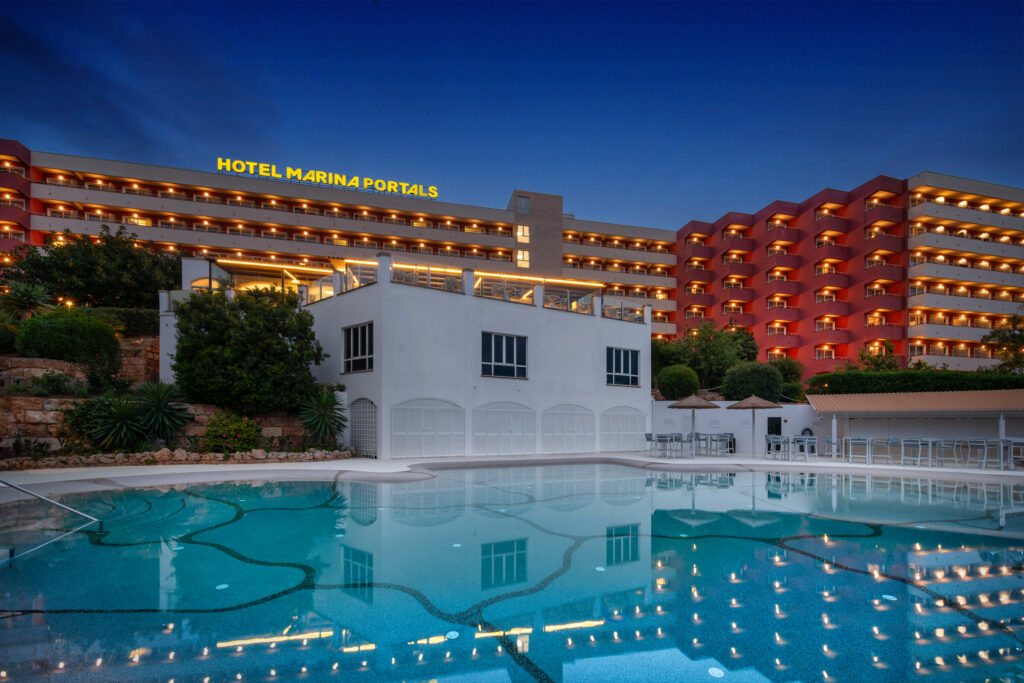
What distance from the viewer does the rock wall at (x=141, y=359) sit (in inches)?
842

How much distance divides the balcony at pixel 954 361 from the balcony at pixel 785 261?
11.8 m

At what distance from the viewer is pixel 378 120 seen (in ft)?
197

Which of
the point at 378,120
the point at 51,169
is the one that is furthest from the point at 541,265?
the point at 51,169

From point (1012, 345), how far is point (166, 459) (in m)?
43.0

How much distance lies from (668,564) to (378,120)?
64.3 meters

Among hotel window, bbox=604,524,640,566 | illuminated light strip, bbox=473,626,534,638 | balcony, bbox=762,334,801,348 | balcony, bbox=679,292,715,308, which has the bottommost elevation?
hotel window, bbox=604,524,640,566

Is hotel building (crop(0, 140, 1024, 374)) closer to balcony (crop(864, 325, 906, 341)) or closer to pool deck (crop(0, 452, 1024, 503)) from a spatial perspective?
Answer: balcony (crop(864, 325, 906, 341))

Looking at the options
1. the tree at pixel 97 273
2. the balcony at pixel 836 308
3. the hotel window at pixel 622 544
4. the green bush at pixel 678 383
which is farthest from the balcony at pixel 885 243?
the tree at pixel 97 273

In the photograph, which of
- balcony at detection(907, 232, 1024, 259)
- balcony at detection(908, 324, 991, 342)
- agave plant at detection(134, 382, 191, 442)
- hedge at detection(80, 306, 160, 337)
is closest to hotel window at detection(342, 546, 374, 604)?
agave plant at detection(134, 382, 191, 442)

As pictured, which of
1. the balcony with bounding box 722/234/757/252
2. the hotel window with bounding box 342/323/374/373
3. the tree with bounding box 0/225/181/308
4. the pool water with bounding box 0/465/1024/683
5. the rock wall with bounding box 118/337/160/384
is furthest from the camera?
the balcony with bounding box 722/234/757/252

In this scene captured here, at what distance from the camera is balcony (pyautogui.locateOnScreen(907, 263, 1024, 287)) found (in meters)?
39.7

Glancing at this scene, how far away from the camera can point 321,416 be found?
17.7 m

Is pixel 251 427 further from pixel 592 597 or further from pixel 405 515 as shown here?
pixel 592 597

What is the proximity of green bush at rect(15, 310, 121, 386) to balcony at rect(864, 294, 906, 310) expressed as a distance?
5005 cm
